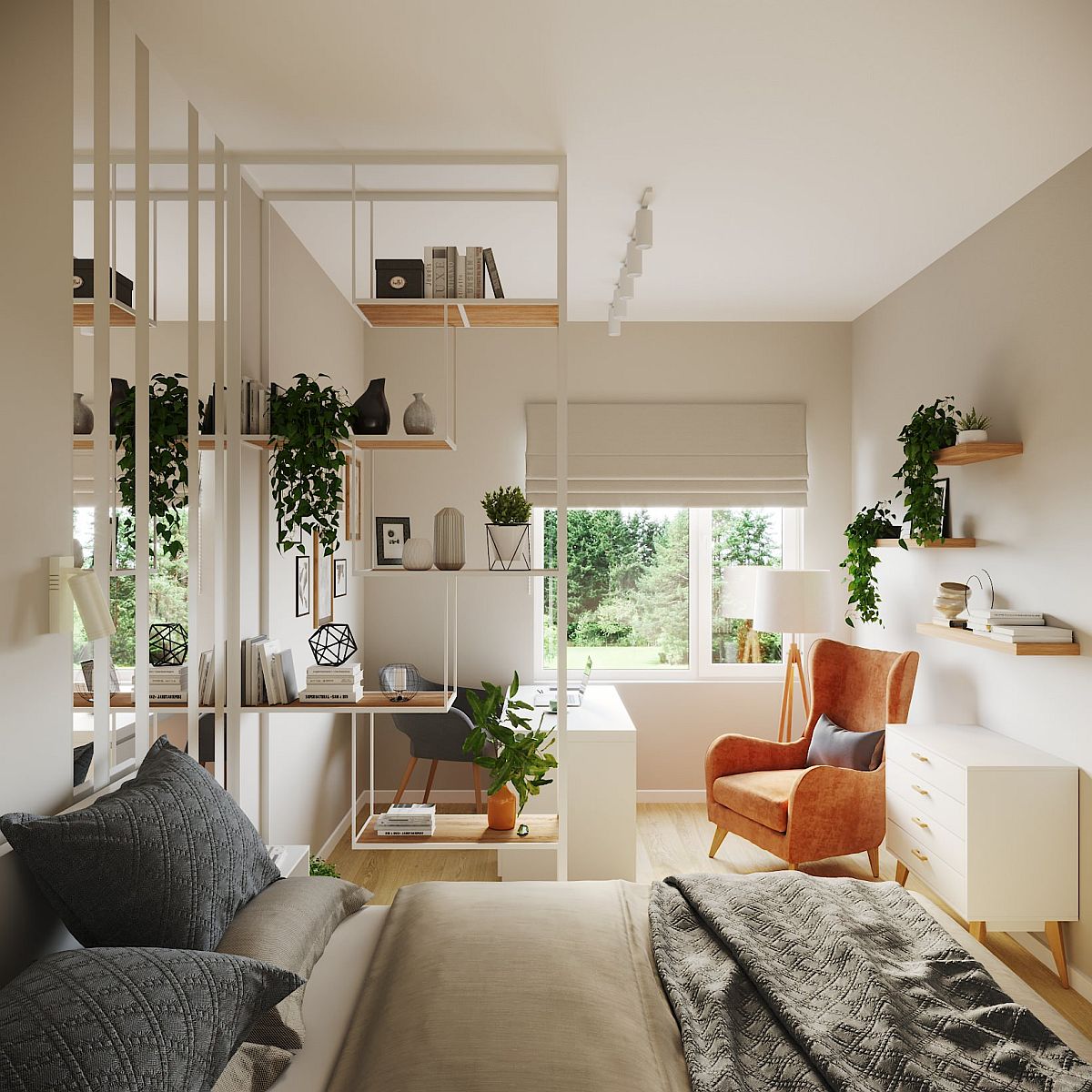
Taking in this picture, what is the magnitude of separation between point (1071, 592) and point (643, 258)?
2.26m

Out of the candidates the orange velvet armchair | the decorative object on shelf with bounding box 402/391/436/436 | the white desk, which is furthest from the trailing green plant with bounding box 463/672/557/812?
the orange velvet armchair

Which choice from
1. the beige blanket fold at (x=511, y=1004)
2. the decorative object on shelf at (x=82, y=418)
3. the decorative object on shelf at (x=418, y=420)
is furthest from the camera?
the decorative object on shelf at (x=418, y=420)

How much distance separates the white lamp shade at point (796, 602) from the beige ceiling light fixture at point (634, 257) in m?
1.54

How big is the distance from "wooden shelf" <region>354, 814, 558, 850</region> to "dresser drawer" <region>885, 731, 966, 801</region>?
142 cm

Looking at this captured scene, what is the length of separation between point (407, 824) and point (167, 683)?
0.90 metres

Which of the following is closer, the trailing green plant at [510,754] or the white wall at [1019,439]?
the trailing green plant at [510,754]

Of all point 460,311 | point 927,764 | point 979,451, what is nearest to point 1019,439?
point 979,451

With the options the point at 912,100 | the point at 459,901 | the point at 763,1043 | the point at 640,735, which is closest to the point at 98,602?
the point at 459,901

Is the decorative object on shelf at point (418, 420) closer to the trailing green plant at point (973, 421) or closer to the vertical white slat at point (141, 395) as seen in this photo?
the vertical white slat at point (141, 395)

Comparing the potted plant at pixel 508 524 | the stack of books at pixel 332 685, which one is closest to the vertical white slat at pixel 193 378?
the stack of books at pixel 332 685

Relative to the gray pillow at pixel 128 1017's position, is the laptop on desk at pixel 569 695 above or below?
below

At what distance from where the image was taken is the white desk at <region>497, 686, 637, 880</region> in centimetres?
346

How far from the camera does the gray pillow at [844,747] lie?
3723 mm

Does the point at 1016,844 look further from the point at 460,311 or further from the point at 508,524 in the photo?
the point at 460,311
